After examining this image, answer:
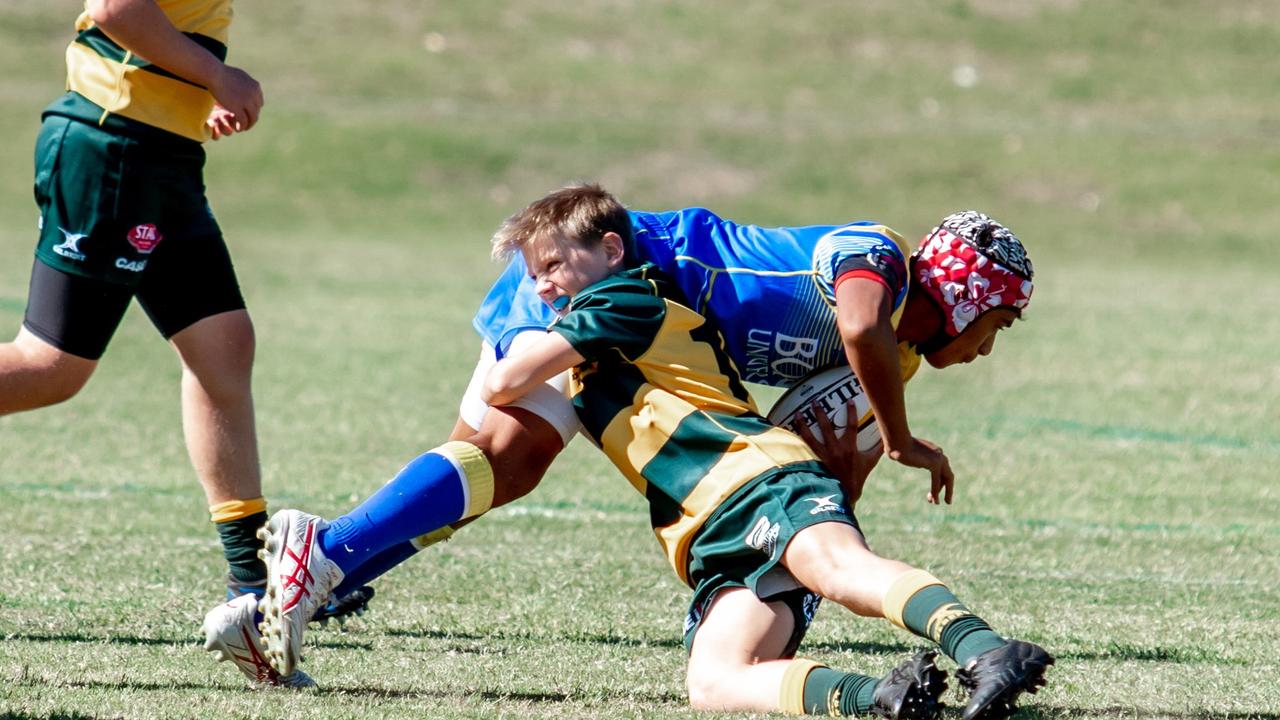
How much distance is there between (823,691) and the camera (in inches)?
128

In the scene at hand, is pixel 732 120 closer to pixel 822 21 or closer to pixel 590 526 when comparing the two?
pixel 822 21

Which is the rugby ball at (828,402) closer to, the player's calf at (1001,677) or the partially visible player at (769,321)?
the partially visible player at (769,321)

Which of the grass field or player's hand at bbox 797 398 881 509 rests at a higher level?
player's hand at bbox 797 398 881 509

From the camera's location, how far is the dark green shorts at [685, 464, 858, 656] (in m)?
3.38

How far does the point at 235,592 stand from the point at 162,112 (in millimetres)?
1166

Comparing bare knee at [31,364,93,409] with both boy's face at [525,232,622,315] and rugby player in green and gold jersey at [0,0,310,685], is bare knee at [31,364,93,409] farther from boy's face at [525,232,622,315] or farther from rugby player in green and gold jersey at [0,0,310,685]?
boy's face at [525,232,622,315]

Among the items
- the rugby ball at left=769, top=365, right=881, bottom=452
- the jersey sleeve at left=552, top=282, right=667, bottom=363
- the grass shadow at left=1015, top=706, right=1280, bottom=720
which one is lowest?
the grass shadow at left=1015, top=706, right=1280, bottom=720

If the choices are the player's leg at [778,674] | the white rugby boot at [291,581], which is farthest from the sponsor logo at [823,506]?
the white rugby boot at [291,581]

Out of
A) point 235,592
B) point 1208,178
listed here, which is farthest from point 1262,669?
point 1208,178

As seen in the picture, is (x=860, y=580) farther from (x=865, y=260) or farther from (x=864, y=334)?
(x=865, y=260)

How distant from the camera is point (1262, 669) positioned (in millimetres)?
3922

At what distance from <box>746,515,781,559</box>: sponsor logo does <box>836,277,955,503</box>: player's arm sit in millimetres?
366

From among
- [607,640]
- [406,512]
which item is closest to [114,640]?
[406,512]

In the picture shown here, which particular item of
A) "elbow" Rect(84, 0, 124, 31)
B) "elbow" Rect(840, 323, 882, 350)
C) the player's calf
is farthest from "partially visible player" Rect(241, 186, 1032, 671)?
"elbow" Rect(84, 0, 124, 31)
